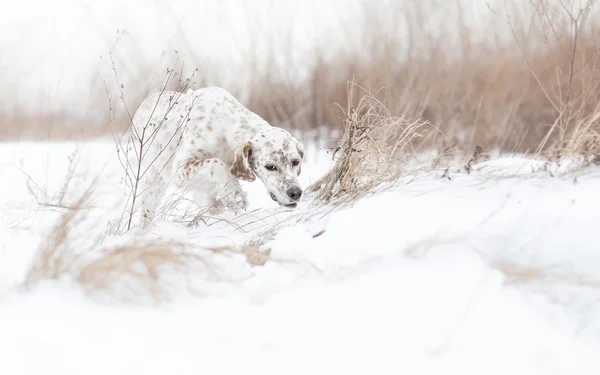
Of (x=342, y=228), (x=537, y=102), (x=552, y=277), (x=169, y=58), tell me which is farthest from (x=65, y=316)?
(x=537, y=102)

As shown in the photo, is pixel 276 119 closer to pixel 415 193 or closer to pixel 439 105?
pixel 439 105

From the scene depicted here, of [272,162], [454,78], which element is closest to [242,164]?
[272,162]

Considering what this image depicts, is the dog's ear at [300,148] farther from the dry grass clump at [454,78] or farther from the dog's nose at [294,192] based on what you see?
the dry grass clump at [454,78]

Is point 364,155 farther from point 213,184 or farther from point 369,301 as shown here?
point 369,301

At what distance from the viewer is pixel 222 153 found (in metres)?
3.57

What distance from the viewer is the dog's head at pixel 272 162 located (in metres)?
3.17

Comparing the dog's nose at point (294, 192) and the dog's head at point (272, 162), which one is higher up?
the dog's head at point (272, 162)

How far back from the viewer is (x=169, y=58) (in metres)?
4.67

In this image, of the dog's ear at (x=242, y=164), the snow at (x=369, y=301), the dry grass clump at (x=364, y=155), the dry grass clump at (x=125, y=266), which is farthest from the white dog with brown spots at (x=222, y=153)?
the dry grass clump at (x=125, y=266)

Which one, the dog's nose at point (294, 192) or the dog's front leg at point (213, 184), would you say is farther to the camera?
the dog's front leg at point (213, 184)

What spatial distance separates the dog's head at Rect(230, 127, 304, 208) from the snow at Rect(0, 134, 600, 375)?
814 mm

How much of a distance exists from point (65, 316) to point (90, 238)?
54 centimetres

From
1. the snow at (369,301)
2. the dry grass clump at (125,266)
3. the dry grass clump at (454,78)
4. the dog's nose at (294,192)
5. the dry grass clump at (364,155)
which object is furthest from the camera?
the dry grass clump at (454,78)

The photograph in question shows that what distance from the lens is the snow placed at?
1676mm
